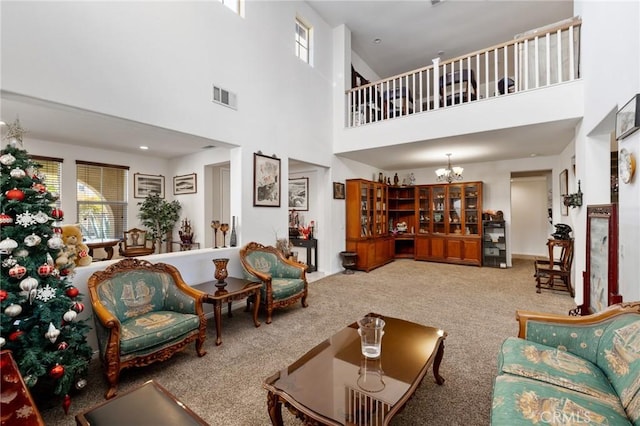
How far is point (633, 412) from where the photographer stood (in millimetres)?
1266

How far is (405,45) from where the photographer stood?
6.83 m

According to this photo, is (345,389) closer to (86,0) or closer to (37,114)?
(86,0)

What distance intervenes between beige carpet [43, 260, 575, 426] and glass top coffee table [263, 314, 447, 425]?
0.41 meters

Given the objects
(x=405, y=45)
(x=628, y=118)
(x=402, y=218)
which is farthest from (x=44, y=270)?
(x=405, y=45)

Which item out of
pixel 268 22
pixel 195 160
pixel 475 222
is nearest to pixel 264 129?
pixel 268 22

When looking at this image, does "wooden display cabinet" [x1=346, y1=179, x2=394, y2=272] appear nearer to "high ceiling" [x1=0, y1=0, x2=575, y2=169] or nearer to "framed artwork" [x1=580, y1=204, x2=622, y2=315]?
"high ceiling" [x1=0, y1=0, x2=575, y2=169]

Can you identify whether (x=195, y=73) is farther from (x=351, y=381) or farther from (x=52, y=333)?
(x=351, y=381)

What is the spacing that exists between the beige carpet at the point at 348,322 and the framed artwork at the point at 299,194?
206 centimetres

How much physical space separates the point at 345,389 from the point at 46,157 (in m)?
6.23

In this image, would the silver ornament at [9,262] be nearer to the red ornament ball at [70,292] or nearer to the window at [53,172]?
the red ornament ball at [70,292]

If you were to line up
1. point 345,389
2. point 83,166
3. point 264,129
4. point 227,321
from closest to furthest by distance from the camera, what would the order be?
1. point 345,389
2. point 227,321
3. point 264,129
4. point 83,166

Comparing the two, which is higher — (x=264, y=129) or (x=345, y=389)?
(x=264, y=129)

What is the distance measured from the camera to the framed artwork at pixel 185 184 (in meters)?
6.00

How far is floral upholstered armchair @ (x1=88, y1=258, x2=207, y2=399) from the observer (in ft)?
7.00
